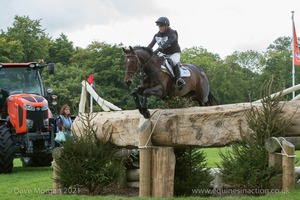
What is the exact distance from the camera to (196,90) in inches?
457

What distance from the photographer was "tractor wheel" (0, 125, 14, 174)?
13948 mm

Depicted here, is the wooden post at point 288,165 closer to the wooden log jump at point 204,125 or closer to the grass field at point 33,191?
the grass field at point 33,191

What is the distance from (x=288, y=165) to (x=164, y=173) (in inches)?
69.3

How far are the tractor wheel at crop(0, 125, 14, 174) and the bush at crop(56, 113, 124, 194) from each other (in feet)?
16.2

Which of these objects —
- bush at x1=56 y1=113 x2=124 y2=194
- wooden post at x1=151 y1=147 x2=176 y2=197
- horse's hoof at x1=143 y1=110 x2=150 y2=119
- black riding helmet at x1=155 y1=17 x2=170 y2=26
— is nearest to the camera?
wooden post at x1=151 y1=147 x2=176 y2=197

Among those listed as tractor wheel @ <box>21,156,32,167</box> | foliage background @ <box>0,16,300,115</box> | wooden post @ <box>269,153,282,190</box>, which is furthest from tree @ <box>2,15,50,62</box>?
wooden post @ <box>269,153,282,190</box>

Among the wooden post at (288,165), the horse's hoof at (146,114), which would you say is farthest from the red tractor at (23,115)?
the wooden post at (288,165)

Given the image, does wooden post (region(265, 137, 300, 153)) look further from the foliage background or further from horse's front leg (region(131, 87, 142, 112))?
the foliage background

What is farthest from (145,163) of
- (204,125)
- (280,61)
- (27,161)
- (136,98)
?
(280,61)

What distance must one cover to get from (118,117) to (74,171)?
1.14 m

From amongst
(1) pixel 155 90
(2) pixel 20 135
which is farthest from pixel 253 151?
(2) pixel 20 135

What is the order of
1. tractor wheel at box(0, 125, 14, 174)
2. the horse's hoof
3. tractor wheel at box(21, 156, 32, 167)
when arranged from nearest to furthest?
the horse's hoof, tractor wheel at box(0, 125, 14, 174), tractor wheel at box(21, 156, 32, 167)

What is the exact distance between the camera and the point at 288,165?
7.46m

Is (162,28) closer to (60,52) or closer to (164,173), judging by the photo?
(164,173)
